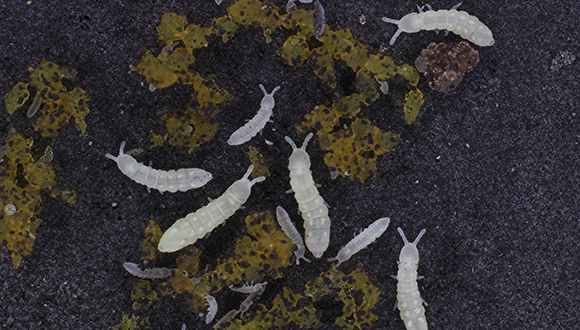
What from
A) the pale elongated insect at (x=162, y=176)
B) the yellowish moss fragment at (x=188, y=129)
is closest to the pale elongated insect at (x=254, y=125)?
the yellowish moss fragment at (x=188, y=129)

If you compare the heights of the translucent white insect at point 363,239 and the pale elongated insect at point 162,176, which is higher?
the pale elongated insect at point 162,176

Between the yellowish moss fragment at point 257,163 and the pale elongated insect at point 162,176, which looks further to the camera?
the yellowish moss fragment at point 257,163

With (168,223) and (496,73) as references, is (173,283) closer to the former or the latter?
(168,223)

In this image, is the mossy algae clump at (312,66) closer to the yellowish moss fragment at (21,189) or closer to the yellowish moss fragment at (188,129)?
the yellowish moss fragment at (188,129)

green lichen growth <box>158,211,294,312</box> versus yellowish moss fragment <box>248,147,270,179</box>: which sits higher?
yellowish moss fragment <box>248,147,270,179</box>

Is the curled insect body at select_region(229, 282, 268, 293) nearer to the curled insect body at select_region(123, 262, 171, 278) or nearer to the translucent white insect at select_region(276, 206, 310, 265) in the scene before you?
the translucent white insect at select_region(276, 206, 310, 265)

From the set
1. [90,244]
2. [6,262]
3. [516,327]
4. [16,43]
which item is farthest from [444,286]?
[16,43]

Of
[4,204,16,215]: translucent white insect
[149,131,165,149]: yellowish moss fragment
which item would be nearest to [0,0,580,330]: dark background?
[149,131,165,149]: yellowish moss fragment
